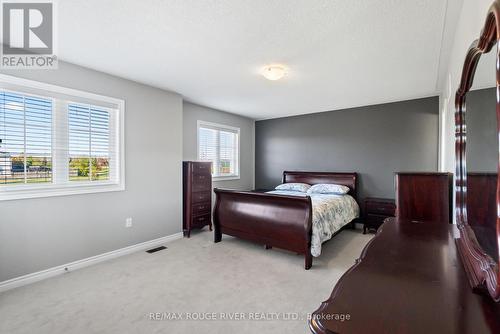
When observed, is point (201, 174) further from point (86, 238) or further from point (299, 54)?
point (299, 54)

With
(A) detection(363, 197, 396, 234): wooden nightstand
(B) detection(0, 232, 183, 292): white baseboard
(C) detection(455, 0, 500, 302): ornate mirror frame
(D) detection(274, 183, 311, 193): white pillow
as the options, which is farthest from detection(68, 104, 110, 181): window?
(A) detection(363, 197, 396, 234): wooden nightstand

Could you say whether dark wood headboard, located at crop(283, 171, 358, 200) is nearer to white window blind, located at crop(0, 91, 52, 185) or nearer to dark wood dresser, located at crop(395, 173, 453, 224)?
dark wood dresser, located at crop(395, 173, 453, 224)

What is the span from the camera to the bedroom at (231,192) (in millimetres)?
941

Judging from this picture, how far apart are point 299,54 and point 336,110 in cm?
288

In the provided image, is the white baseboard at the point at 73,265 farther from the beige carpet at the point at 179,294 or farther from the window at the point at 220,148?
the window at the point at 220,148

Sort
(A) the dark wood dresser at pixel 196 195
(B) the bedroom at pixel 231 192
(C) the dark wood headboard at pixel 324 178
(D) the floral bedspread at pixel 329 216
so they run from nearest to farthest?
1. (B) the bedroom at pixel 231 192
2. (D) the floral bedspread at pixel 329 216
3. (A) the dark wood dresser at pixel 196 195
4. (C) the dark wood headboard at pixel 324 178

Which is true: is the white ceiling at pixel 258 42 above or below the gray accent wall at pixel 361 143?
above

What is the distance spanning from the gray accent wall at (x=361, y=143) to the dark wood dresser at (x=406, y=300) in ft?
12.5

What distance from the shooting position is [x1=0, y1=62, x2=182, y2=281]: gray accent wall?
249 cm

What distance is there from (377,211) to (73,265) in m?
4.59

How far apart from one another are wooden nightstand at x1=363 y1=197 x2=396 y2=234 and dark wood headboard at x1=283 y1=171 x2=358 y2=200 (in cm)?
45

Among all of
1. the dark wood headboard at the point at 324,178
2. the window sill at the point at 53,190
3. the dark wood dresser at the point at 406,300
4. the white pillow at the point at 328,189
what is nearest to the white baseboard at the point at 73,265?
the window sill at the point at 53,190

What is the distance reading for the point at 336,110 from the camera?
5.12m

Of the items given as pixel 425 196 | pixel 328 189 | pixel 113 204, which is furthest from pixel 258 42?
pixel 328 189
